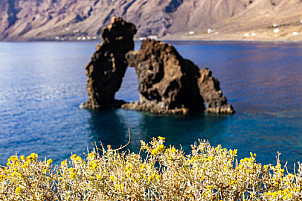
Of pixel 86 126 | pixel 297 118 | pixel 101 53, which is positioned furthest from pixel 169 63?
pixel 297 118

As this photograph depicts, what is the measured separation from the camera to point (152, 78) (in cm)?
7206

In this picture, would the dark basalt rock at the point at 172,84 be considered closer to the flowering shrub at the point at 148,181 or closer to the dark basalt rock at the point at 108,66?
the dark basalt rock at the point at 108,66

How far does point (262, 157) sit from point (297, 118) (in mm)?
21990

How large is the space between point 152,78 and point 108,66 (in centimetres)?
1377

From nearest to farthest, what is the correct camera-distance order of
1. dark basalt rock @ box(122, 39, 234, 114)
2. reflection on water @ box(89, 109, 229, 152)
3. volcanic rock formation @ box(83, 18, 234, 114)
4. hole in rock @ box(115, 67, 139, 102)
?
1. reflection on water @ box(89, 109, 229, 152)
2. dark basalt rock @ box(122, 39, 234, 114)
3. volcanic rock formation @ box(83, 18, 234, 114)
4. hole in rock @ box(115, 67, 139, 102)

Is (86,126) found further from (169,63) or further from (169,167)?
(169,167)

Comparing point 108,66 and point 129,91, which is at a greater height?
point 108,66

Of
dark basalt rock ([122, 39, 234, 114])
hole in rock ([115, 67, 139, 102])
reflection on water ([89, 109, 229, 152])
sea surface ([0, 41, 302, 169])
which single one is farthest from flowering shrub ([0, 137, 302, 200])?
hole in rock ([115, 67, 139, 102])

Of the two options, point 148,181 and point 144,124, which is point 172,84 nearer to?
point 144,124

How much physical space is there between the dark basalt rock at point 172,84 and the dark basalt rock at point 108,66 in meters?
6.02

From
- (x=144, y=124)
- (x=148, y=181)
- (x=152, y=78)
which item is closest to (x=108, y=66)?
(x=152, y=78)

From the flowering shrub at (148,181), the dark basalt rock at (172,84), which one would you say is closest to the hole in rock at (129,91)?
the dark basalt rock at (172,84)

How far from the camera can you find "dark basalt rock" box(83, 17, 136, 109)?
7775 cm

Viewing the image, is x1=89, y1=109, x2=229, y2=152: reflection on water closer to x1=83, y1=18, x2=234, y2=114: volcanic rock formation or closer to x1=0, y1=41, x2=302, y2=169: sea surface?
x1=0, y1=41, x2=302, y2=169: sea surface
